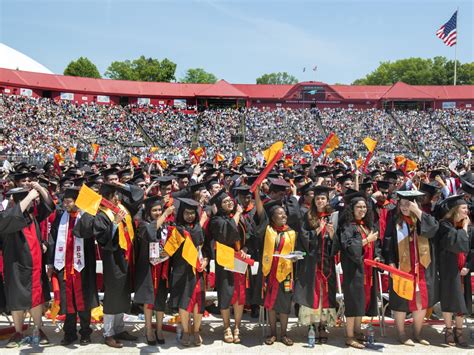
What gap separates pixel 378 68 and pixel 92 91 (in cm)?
8019

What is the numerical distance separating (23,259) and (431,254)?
5179 millimetres

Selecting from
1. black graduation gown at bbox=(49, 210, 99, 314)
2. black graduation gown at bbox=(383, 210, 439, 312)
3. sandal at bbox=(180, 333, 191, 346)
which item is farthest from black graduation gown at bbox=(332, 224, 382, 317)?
black graduation gown at bbox=(49, 210, 99, 314)

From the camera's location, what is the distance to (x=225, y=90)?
5112cm

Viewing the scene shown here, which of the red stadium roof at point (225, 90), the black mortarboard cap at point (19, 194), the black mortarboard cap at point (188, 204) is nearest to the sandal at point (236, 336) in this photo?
the black mortarboard cap at point (188, 204)

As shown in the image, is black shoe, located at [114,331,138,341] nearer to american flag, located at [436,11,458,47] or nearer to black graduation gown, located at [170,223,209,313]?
black graduation gown, located at [170,223,209,313]

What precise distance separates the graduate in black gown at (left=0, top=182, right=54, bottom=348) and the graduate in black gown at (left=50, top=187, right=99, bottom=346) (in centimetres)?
24

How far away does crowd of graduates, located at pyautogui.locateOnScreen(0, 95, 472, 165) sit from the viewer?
38375 millimetres

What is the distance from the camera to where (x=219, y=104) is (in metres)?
51.3

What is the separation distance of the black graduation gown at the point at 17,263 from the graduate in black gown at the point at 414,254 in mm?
4568

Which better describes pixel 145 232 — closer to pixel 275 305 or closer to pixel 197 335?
pixel 197 335

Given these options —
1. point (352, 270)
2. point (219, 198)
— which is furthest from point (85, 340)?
point (352, 270)

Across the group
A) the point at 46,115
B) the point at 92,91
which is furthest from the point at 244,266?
the point at 92,91

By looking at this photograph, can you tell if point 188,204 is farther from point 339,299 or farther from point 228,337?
point 339,299

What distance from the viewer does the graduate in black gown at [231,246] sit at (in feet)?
19.2
